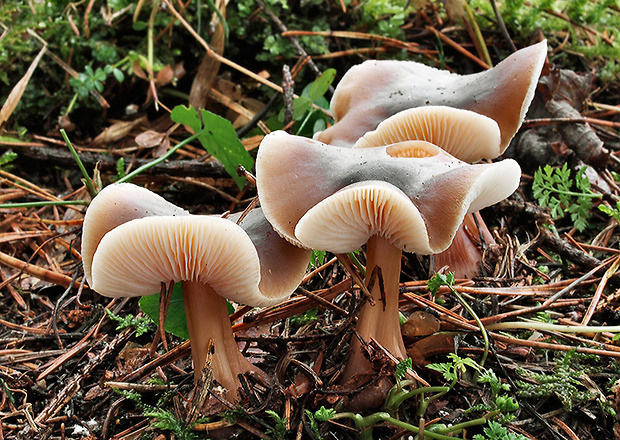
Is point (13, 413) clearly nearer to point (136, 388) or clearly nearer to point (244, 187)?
point (136, 388)

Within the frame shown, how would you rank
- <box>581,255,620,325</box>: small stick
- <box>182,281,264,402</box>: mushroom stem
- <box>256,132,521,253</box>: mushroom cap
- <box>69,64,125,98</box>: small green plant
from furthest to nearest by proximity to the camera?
<box>69,64,125,98</box>: small green plant → <box>581,255,620,325</box>: small stick → <box>182,281,264,402</box>: mushroom stem → <box>256,132,521,253</box>: mushroom cap

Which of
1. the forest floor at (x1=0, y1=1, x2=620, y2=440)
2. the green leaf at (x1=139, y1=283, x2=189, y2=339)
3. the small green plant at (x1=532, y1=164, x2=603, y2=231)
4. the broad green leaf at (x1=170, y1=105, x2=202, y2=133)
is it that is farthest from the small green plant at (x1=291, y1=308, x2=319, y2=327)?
the small green plant at (x1=532, y1=164, x2=603, y2=231)

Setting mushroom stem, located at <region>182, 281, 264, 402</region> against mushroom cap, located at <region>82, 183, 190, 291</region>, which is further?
mushroom stem, located at <region>182, 281, 264, 402</region>

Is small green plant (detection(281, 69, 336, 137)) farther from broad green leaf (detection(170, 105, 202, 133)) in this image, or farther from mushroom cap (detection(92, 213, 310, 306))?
mushroom cap (detection(92, 213, 310, 306))

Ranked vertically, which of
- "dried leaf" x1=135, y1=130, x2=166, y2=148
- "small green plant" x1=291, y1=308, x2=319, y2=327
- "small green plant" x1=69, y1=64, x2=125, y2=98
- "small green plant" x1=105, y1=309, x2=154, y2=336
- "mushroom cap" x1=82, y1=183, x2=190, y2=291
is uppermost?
"small green plant" x1=69, y1=64, x2=125, y2=98

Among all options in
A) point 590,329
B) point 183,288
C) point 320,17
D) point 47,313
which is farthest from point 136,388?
point 320,17

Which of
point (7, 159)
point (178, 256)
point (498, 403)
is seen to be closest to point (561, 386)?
point (498, 403)

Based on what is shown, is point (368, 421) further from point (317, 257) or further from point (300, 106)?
point (300, 106)
